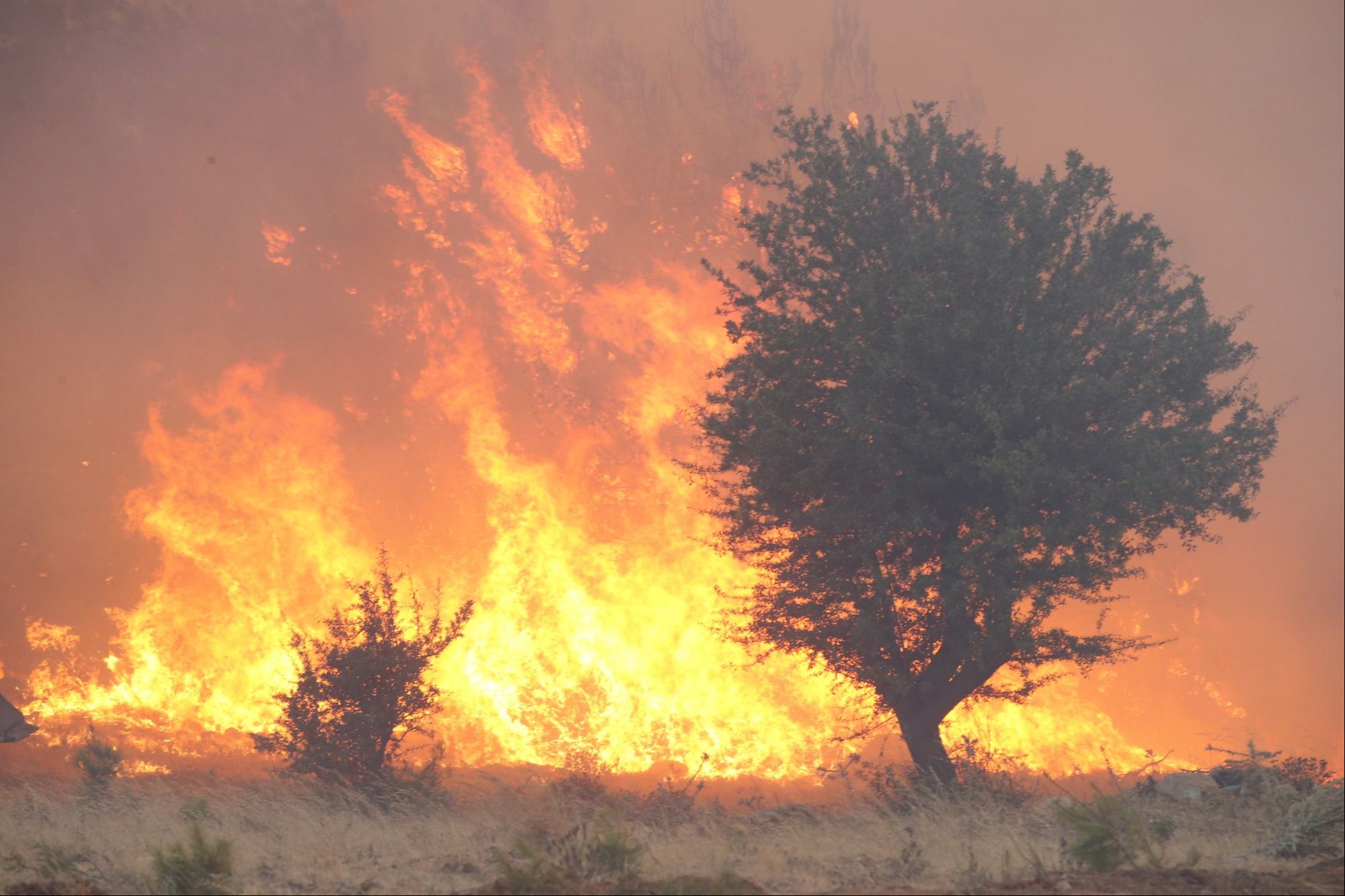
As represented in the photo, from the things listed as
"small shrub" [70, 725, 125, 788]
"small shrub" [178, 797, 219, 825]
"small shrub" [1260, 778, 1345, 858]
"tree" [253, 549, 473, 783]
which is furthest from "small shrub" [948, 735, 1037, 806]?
"small shrub" [70, 725, 125, 788]

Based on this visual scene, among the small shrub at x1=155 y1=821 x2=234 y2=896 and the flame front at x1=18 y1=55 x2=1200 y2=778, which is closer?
the small shrub at x1=155 y1=821 x2=234 y2=896

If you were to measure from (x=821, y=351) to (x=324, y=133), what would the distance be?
4872cm

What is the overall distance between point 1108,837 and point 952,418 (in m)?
10.3

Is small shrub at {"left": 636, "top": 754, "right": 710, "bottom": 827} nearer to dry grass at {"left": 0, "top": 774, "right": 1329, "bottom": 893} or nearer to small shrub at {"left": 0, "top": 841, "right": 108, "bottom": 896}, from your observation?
dry grass at {"left": 0, "top": 774, "right": 1329, "bottom": 893}

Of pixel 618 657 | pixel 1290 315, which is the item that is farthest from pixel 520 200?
pixel 1290 315

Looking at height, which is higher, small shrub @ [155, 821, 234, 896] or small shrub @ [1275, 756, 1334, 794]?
small shrub @ [155, 821, 234, 896]

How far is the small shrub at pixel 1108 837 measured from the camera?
877 cm

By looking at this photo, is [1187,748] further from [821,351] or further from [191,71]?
[191,71]

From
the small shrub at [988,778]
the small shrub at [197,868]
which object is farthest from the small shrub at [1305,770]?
the small shrub at [197,868]

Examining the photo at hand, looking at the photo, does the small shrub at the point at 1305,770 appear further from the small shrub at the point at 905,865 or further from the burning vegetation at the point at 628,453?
the small shrub at the point at 905,865

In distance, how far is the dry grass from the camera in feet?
31.1

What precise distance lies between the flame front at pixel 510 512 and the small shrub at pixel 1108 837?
2576cm

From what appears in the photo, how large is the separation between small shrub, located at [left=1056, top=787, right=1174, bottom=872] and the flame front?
1014 inches

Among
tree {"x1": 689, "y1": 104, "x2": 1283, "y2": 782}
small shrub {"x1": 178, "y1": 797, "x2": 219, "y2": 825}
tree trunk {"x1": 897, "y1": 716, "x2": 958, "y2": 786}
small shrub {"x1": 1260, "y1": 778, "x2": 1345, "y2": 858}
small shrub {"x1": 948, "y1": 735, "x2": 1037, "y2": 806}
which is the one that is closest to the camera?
small shrub {"x1": 1260, "y1": 778, "x2": 1345, "y2": 858}
